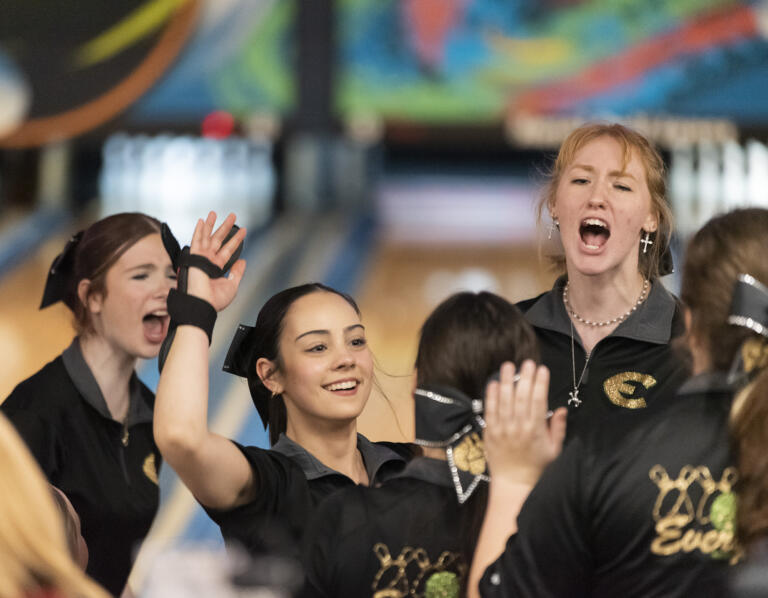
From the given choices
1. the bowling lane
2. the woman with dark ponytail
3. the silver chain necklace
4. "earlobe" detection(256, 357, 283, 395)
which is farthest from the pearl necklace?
the bowling lane

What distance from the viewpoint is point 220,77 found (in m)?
7.56

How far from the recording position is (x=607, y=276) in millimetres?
2377

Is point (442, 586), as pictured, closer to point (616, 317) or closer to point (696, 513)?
point (696, 513)

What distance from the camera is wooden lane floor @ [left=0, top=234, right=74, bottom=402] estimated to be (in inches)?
200

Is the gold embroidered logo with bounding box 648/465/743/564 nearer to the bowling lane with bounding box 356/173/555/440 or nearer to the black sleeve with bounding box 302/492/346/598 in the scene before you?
the black sleeve with bounding box 302/492/346/598

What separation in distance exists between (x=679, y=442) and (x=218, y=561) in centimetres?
65

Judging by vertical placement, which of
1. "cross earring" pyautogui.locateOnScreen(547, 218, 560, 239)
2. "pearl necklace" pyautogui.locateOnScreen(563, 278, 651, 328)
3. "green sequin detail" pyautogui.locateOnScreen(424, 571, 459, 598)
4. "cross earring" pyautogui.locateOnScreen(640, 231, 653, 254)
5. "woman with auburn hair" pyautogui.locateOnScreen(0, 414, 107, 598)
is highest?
"cross earring" pyautogui.locateOnScreen(547, 218, 560, 239)

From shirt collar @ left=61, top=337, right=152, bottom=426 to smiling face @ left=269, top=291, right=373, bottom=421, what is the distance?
0.45 meters

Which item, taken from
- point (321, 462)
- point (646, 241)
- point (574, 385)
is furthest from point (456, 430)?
point (646, 241)

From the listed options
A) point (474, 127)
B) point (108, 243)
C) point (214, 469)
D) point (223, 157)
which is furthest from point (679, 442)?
point (223, 157)

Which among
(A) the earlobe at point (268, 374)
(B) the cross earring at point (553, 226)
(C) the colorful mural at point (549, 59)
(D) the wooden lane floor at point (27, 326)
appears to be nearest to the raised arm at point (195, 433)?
(A) the earlobe at point (268, 374)

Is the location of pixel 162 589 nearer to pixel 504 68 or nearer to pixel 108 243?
pixel 108 243

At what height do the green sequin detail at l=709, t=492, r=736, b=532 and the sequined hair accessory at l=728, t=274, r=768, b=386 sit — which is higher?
the sequined hair accessory at l=728, t=274, r=768, b=386

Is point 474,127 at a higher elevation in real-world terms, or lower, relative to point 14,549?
higher
